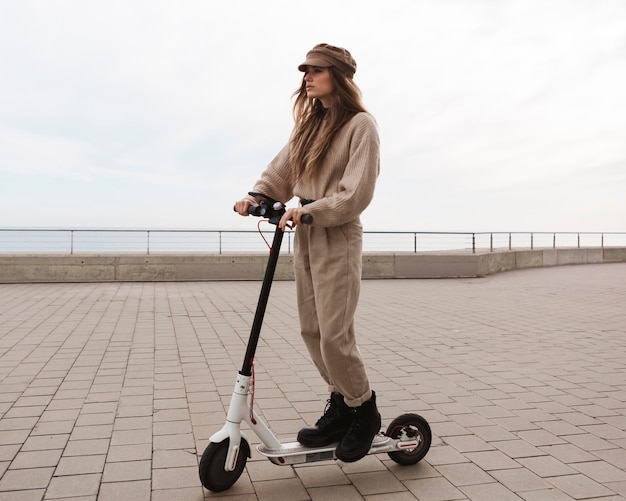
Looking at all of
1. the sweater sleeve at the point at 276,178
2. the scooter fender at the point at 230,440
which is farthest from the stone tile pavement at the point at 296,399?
the sweater sleeve at the point at 276,178

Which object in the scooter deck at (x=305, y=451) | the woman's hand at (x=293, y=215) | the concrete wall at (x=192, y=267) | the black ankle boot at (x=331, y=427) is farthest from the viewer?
the concrete wall at (x=192, y=267)

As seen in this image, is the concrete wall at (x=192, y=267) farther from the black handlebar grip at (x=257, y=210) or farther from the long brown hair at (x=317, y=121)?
the black handlebar grip at (x=257, y=210)

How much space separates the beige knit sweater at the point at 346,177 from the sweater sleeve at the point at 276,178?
118 mm

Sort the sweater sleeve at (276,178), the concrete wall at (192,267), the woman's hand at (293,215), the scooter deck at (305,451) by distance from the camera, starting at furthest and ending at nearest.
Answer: the concrete wall at (192,267) < the sweater sleeve at (276,178) < the scooter deck at (305,451) < the woman's hand at (293,215)

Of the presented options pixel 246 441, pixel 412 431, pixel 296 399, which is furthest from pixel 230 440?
pixel 296 399

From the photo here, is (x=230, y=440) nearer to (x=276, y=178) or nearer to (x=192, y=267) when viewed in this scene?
(x=276, y=178)

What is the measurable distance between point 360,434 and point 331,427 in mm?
156

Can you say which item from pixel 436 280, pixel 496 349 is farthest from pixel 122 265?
pixel 496 349

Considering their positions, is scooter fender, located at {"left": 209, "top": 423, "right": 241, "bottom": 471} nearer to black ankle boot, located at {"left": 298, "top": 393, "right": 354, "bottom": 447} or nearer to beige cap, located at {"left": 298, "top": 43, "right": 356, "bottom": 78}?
black ankle boot, located at {"left": 298, "top": 393, "right": 354, "bottom": 447}

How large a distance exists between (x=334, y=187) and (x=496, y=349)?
14.0ft

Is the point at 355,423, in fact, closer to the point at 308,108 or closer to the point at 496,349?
the point at 308,108

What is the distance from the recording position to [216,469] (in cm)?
301

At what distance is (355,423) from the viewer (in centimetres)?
322

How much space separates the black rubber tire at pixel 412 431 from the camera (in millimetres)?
3398
